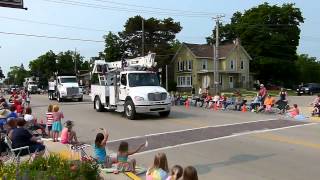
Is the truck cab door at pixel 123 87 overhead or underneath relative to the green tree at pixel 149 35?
underneath

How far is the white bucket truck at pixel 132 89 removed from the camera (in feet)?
77.2

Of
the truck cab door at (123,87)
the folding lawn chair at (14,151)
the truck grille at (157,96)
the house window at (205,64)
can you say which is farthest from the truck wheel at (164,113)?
the house window at (205,64)

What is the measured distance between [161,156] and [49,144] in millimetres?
7525

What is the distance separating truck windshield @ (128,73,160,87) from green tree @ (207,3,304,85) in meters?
66.2

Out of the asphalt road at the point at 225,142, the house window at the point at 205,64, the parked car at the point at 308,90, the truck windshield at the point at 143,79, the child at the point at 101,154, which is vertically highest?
the house window at the point at 205,64

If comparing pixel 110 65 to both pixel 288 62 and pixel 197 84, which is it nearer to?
pixel 197 84

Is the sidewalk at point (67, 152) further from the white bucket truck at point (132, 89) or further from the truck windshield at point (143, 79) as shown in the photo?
the truck windshield at point (143, 79)

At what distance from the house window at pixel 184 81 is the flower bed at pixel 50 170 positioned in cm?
7417

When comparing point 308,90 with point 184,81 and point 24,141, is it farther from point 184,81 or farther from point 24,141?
point 24,141

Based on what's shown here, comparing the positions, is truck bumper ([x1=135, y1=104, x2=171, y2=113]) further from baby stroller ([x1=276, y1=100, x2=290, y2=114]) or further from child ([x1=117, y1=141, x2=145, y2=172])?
child ([x1=117, y1=141, x2=145, y2=172])

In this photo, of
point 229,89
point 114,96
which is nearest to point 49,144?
point 114,96

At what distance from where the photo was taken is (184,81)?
278 feet

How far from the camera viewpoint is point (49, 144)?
15.1 m

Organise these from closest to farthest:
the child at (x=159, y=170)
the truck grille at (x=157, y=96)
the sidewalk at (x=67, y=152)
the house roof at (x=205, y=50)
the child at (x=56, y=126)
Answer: the child at (x=159, y=170) < the sidewalk at (x=67, y=152) < the child at (x=56, y=126) < the truck grille at (x=157, y=96) < the house roof at (x=205, y=50)
